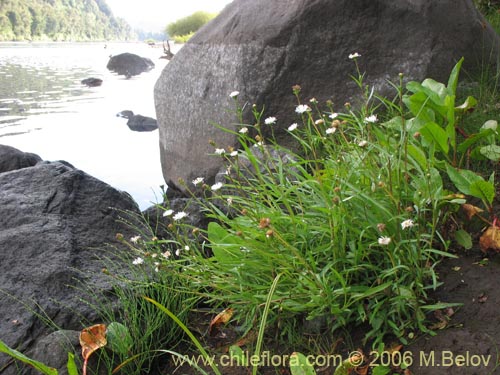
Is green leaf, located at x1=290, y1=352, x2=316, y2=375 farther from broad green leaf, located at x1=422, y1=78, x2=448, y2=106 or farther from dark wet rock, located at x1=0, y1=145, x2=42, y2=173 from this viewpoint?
dark wet rock, located at x1=0, y1=145, x2=42, y2=173

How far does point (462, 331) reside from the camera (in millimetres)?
1564

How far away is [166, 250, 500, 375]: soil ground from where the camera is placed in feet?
4.80

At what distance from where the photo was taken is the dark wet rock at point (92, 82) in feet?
43.3

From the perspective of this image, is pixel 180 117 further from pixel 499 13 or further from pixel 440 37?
pixel 499 13

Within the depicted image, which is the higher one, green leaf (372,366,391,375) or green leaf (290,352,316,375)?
green leaf (290,352,316,375)

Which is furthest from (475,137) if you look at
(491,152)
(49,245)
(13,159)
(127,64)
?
(127,64)

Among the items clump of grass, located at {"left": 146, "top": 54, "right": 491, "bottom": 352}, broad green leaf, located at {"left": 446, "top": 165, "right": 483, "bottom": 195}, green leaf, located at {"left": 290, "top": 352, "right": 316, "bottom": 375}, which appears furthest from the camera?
broad green leaf, located at {"left": 446, "top": 165, "right": 483, "bottom": 195}

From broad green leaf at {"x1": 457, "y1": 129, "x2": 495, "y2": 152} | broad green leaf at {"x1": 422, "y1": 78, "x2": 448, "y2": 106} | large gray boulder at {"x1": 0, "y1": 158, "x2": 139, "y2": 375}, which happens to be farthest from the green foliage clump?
broad green leaf at {"x1": 457, "y1": 129, "x2": 495, "y2": 152}

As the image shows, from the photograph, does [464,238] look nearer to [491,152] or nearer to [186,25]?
[491,152]

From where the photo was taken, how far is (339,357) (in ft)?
A: 5.44

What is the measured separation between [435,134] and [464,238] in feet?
1.46

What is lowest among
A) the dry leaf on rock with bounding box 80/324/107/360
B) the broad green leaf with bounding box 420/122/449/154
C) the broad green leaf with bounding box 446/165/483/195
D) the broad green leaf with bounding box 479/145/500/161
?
the dry leaf on rock with bounding box 80/324/107/360

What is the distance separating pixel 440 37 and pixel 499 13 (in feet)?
7.92

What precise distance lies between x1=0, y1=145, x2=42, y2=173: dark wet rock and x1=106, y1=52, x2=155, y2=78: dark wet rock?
13.1 meters
